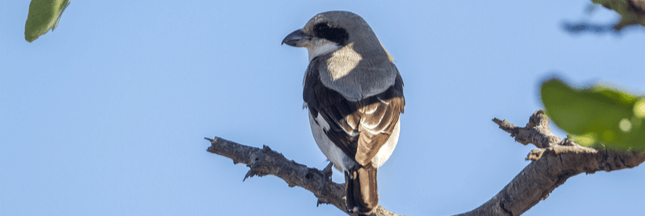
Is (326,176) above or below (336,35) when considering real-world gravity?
below

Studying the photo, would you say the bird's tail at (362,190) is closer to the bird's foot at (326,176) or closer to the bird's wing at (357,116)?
the bird's wing at (357,116)

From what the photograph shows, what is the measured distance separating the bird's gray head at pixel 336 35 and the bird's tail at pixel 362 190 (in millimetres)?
1486

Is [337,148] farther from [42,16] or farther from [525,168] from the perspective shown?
[42,16]

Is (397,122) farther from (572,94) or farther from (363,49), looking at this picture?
(572,94)

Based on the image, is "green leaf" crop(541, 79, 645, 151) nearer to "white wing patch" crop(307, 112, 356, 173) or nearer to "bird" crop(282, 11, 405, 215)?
"bird" crop(282, 11, 405, 215)

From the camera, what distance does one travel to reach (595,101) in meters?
0.43

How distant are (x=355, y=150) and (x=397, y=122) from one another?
0.69 meters

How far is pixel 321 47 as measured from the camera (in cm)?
467

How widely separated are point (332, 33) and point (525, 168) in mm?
2401

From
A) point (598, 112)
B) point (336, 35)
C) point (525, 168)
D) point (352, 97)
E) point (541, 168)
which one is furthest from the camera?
point (336, 35)

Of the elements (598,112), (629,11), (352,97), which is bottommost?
(598,112)

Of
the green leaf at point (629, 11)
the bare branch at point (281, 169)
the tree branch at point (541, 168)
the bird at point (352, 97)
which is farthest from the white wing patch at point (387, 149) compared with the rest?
the green leaf at point (629, 11)

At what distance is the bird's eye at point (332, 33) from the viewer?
180 inches

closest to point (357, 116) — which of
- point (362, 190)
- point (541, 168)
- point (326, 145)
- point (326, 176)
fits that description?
point (326, 145)
